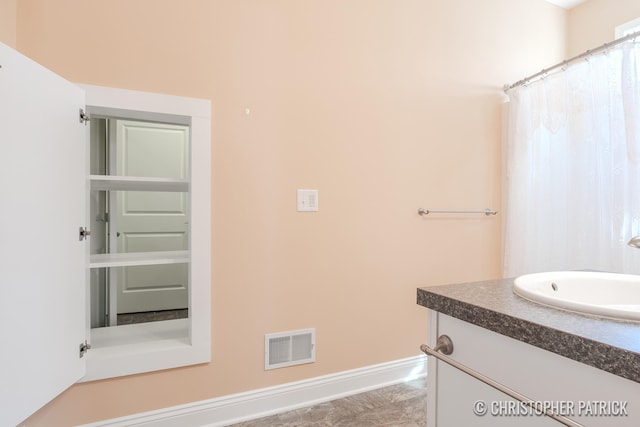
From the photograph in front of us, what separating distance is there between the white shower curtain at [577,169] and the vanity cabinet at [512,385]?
1.61 meters

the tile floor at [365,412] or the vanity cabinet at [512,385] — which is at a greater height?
the vanity cabinet at [512,385]

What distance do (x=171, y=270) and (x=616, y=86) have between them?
3541 mm

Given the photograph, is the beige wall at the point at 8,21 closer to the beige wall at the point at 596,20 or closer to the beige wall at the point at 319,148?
the beige wall at the point at 319,148

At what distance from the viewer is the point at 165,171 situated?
312 centimetres

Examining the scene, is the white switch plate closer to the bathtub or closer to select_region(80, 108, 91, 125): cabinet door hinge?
select_region(80, 108, 91, 125): cabinet door hinge

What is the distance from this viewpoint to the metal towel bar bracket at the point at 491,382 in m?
0.62

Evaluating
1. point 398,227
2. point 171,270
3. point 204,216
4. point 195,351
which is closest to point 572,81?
point 398,227

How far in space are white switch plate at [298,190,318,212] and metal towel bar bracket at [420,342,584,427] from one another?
1110 mm

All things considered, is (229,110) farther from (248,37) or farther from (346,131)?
(346,131)

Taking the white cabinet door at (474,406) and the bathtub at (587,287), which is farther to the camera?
the bathtub at (587,287)

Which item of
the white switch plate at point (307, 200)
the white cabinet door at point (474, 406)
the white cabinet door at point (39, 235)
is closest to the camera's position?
the white cabinet door at point (474, 406)

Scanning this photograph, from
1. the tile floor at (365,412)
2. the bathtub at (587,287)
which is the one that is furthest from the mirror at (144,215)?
the bathtub at (587,287)

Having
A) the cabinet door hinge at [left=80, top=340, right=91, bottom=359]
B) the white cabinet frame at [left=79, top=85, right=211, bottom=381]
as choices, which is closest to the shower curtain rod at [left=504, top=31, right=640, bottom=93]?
the white cabinet frame at [left=79, top=85, right=211, bottom=381]

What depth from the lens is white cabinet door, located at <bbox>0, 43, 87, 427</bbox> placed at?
111cm
